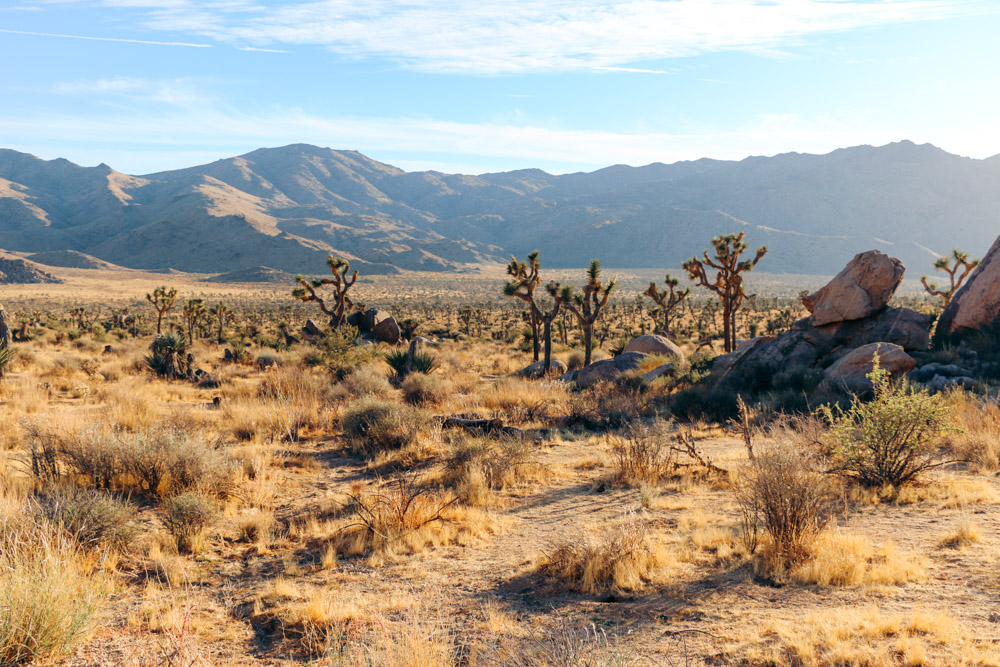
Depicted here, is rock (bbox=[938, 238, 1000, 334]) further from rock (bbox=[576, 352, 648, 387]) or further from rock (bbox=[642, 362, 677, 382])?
rock (bbox=[576, 352, 648, 387])

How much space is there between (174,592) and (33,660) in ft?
4.87

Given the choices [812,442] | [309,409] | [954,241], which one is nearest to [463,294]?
[309,409]

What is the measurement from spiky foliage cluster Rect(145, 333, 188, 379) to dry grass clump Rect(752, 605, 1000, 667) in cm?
1877

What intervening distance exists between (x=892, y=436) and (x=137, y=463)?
32.3 ft

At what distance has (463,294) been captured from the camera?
9162cm

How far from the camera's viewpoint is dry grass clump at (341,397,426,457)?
1112 centimetres

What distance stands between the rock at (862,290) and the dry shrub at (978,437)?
697cm

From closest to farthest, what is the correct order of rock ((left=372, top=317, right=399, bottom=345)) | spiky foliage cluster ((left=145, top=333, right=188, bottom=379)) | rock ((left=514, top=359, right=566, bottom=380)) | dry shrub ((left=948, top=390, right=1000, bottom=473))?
dry shrub ((left=948, top=390, right=1000, bottom=473))
spiky foliage cluster ((left=145, top=333, right=188, bottom=379))
rock ((left=514, top=359, right=566, bottom=380))
rock ((left=372, top=317, right=399, bottom=345))

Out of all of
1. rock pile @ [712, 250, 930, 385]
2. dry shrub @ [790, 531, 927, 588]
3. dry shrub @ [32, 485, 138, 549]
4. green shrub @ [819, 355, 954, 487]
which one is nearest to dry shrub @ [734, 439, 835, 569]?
dry shrub @ [790, 531, 927, 588]

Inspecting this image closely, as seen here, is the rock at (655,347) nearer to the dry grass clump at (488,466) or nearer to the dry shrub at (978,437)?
the dry shrub at (978,437)

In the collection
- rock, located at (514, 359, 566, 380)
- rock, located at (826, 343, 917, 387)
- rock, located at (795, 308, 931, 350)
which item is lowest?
rock, located at (514, 359, 566, 380)

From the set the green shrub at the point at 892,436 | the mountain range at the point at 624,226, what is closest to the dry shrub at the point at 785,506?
the green shrub at the point at 892,436

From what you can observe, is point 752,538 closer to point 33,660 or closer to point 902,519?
point 902,519

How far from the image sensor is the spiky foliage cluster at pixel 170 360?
18.8 metres
